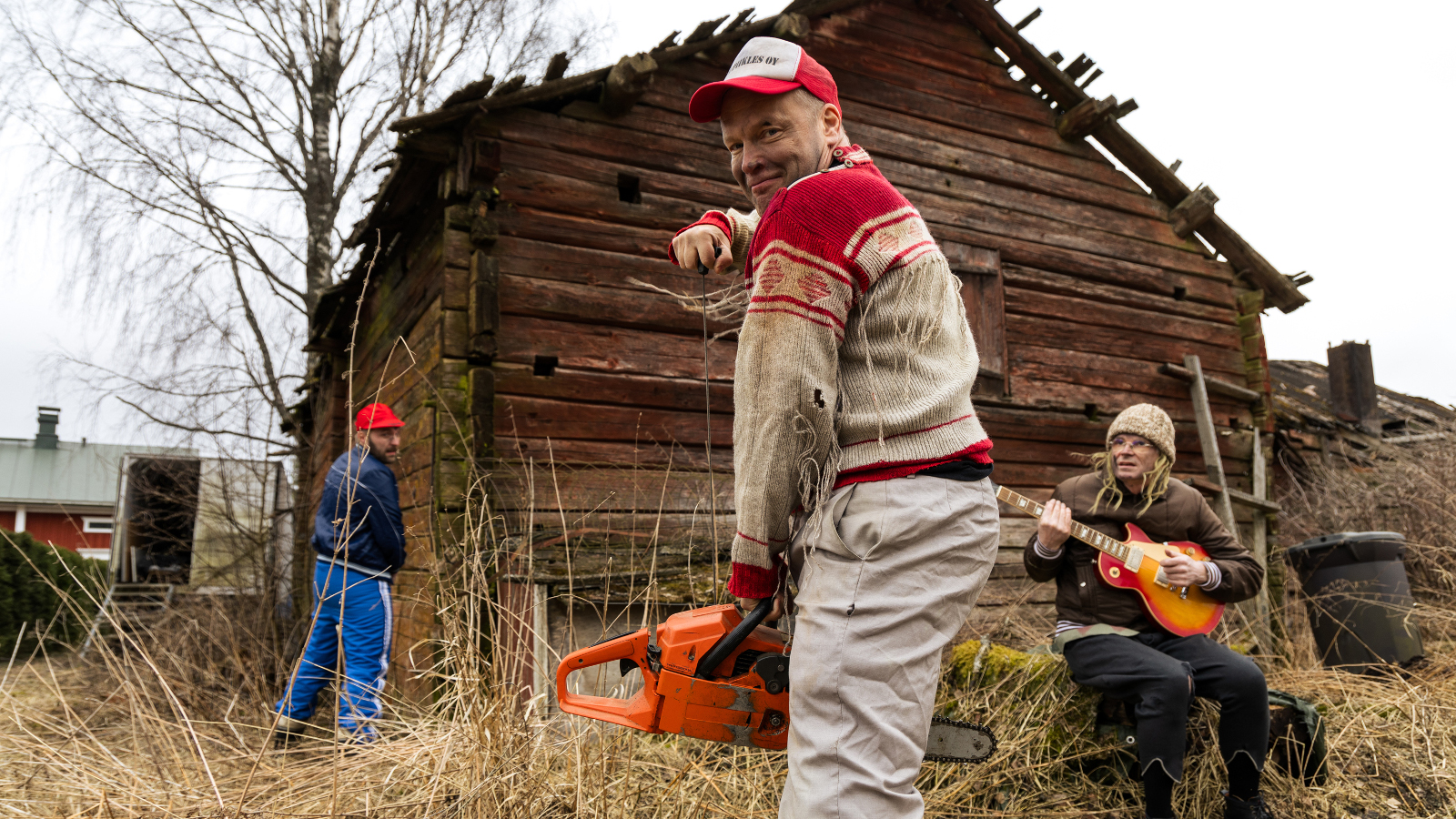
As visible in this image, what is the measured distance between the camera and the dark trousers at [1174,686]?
284 centimetres

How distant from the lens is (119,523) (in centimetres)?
984

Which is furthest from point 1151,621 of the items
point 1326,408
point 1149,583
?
point 1326,408

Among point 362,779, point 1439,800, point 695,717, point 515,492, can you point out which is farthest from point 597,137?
point 1439,800

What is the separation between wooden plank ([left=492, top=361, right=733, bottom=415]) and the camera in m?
5.04

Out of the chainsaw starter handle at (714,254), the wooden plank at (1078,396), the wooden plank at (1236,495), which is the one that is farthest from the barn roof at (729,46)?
the chainsaw starter handle at (714,254)

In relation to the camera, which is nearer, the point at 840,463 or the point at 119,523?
the point at 840,463

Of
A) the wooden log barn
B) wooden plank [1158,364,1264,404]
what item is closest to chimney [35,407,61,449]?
the wooden log barn

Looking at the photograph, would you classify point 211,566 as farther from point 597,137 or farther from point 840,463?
point 840,463

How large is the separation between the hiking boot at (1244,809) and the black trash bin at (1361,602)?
2599mm

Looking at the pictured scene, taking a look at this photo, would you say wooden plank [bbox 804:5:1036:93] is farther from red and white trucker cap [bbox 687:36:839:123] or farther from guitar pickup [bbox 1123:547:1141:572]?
red and white trucker cap [bbox 687:36:839:123]

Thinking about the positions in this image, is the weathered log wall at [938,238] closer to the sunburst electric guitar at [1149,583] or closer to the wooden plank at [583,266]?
the wooden plank at [583,266]

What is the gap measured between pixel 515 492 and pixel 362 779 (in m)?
2.55

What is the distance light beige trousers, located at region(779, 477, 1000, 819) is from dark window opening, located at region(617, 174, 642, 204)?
460cm

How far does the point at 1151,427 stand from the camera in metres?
3.50
